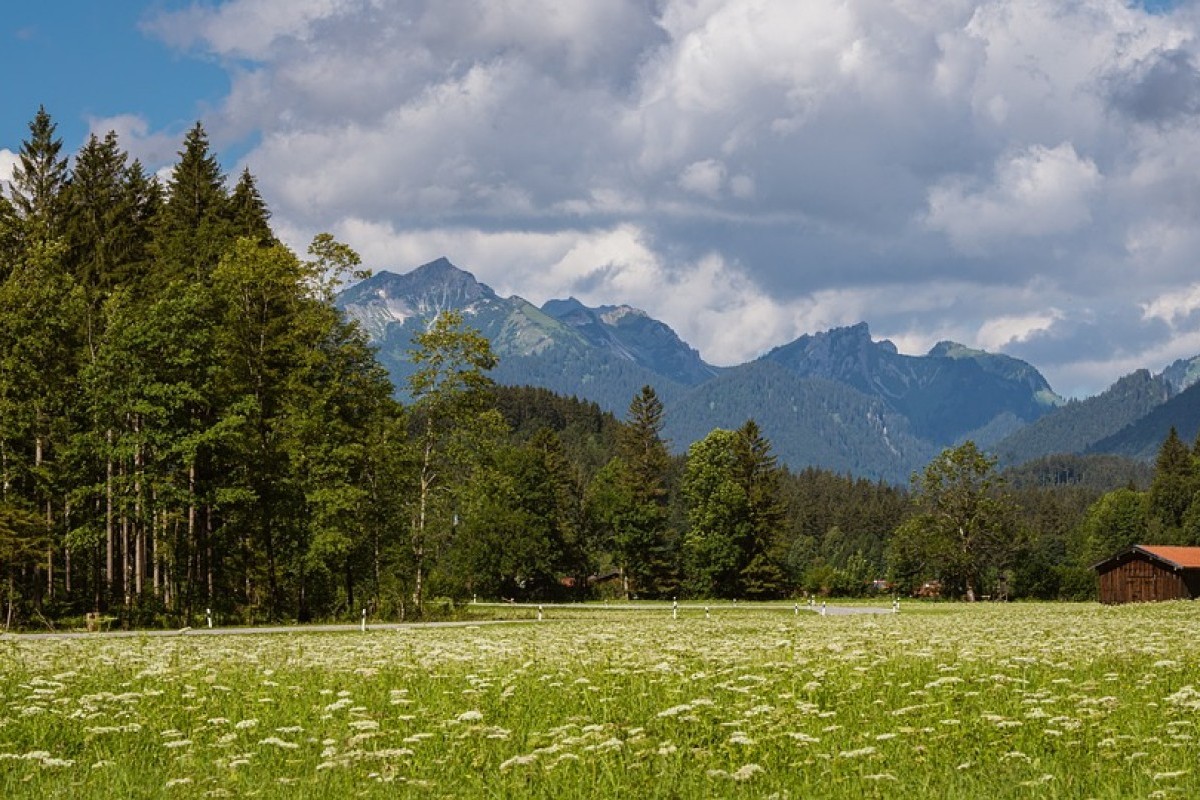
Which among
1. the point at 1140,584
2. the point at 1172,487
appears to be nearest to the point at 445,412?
the point at 1140,584

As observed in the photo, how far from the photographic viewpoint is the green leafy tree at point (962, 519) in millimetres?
120688

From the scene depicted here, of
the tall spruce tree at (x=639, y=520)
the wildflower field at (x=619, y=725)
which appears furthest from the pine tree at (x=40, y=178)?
the tall spruce tree at (x=639, y=520)

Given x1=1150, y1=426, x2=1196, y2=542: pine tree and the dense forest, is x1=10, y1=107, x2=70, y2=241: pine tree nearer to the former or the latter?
the dense forest

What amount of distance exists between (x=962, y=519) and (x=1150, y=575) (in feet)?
101

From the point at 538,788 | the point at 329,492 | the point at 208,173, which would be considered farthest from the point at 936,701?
the point at 208,173

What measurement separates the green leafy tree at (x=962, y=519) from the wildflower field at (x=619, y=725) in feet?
→ 344

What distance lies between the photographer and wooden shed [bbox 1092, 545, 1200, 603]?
89.9 m

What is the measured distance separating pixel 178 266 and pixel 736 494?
74201 mm

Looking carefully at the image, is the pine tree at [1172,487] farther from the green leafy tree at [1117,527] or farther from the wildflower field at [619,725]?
the wildflower field at [619,725]

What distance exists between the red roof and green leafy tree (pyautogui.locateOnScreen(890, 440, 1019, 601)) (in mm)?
→ 26423

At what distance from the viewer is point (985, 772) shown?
1046 centimetres

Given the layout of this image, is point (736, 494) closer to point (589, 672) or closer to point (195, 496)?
point (195, 496)

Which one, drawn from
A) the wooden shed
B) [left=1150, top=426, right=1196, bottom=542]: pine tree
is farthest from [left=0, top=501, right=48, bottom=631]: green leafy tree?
[left=1150, top=426, right=1196, bottom=542]: pine tree

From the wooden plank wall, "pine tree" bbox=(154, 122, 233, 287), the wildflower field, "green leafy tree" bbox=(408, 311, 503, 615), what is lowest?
the wooden plank wall
